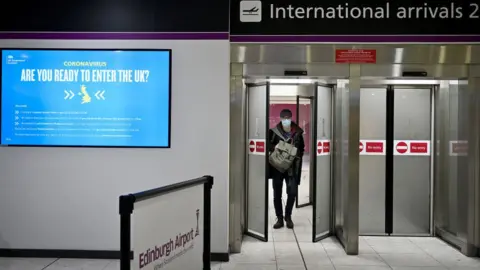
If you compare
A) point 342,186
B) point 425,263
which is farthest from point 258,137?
point 425,263

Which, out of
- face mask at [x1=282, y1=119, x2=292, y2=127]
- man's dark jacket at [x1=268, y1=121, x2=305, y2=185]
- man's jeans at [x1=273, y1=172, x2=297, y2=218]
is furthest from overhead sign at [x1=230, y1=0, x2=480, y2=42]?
man's jeans at [x1=273, y1=172, x2=297, y2=218]

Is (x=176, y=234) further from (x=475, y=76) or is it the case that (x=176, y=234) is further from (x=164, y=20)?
(x=475, y=76)

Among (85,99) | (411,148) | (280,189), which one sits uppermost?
(85,99)

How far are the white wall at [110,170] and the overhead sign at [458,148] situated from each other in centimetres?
271

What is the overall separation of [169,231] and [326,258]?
8.67 feet

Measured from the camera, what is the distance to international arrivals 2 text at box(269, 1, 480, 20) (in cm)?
480

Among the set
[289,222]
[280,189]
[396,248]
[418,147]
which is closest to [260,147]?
[280,189]

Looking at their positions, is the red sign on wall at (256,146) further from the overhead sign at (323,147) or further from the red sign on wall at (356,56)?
the red sign on wall at (356,56)

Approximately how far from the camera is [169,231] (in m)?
2.66

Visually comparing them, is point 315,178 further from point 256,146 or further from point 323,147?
point 256,146

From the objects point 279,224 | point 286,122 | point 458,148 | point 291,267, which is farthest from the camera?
point 279,224

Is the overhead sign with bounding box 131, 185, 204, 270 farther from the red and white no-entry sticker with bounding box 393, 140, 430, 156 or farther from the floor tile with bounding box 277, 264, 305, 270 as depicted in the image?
the red and white no-entry sticker with bounding box 393, 140, 430, 156

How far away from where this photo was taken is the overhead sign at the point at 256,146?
18.3 feet

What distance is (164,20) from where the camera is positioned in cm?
475
